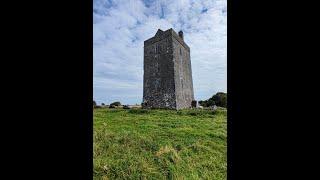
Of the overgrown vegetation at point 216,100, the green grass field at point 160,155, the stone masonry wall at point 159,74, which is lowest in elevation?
the green grass field at point 160,155

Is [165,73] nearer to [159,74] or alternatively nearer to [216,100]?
[159,74]

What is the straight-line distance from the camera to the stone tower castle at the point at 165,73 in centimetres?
2503

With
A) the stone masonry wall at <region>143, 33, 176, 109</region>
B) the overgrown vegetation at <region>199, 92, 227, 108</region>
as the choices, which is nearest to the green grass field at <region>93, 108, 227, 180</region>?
the stone masonry wall at <region>143, 33, 176, 109</region>

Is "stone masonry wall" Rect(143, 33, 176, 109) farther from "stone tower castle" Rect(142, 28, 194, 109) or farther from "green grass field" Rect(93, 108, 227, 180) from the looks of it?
"green grass field" Rect(93, 108, 227, 180)

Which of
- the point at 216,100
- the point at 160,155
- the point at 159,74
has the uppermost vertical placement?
the point at 159,74

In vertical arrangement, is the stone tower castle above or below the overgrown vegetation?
above

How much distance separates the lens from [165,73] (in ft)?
84.1

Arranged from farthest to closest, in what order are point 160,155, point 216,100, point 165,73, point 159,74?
point 216,100 < point 159,74 < point 165,73 < point 160,155

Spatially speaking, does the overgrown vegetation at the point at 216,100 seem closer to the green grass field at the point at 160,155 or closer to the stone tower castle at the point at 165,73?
the stone tower castle at the point at 165,73

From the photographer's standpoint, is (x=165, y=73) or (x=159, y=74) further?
(x=159, y=74)

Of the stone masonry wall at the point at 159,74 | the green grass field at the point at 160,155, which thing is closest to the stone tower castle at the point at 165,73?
the stone masonry wall at the point at 159,74

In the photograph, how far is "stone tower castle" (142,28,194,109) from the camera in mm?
25031

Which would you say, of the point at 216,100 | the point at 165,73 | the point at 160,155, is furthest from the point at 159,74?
the point at 160,155
